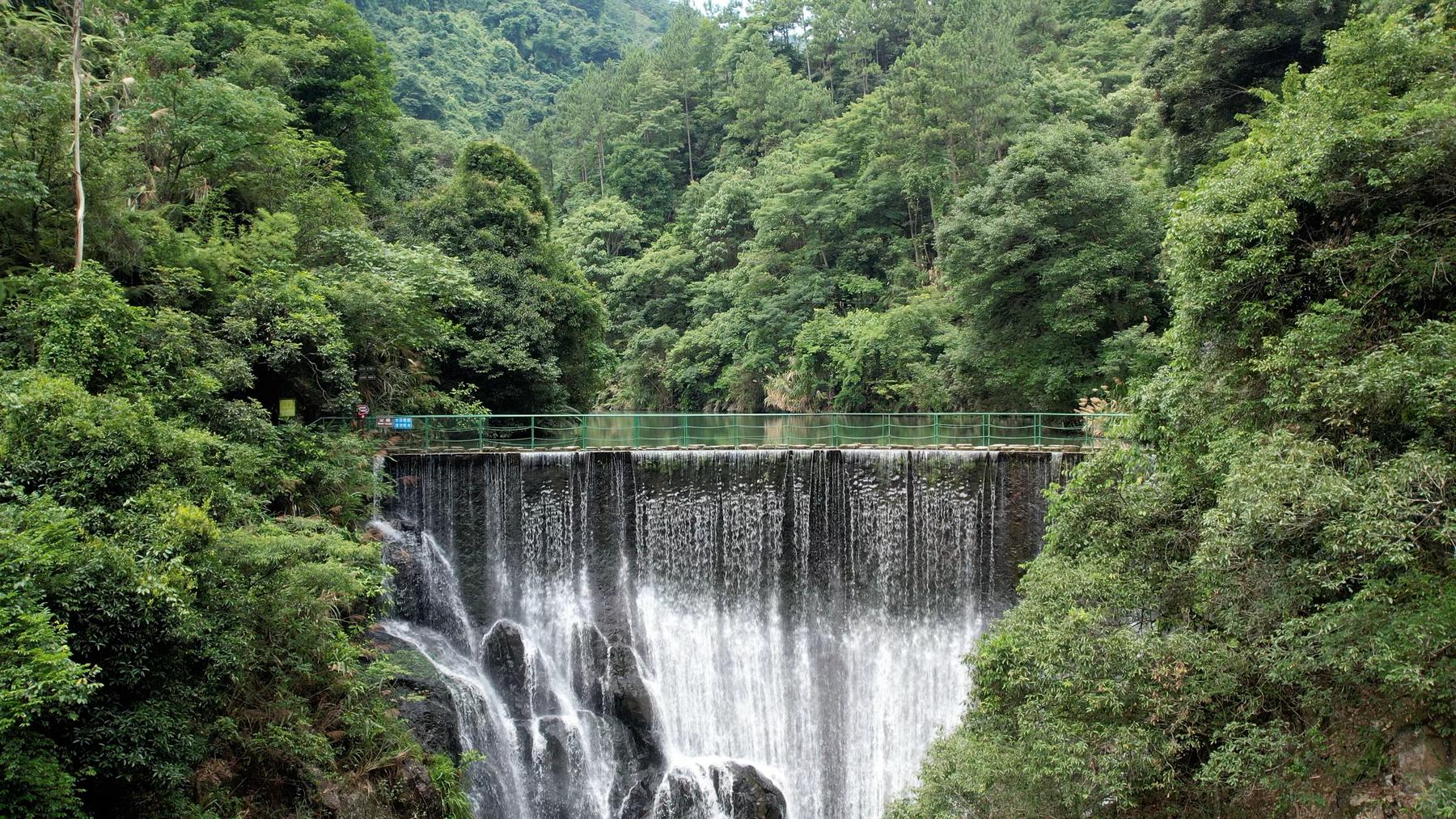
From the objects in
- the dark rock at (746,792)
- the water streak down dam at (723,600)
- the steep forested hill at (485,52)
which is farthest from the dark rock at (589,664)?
the steep forested hill at (485,52)

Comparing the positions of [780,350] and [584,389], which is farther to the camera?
[780,350]

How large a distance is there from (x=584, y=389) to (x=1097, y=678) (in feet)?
60.8

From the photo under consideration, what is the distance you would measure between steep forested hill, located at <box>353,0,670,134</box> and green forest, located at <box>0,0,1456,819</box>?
1818 inches

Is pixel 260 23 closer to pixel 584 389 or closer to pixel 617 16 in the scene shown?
pixel 584 389

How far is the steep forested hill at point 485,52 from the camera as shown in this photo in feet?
230

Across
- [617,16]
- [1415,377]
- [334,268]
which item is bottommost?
[1415,377]

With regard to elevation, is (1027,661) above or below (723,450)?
below

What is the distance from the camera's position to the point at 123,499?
902 cm

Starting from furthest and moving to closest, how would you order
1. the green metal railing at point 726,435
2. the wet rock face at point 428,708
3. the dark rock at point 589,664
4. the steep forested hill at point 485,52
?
the steep forested hill at point 485,52 < the green metal railing at point 726,435 < the dark rock at point 589,664 < the wet rock face at point 428,708

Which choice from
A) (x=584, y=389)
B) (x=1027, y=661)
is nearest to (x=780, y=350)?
(x=584, y=389)

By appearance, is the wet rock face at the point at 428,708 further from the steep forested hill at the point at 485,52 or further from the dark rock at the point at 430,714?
the steep forested hill at the point at 485,52

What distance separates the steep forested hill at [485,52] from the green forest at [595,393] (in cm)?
4617

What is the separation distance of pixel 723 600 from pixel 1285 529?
1126cm

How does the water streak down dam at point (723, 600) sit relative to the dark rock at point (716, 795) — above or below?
above
